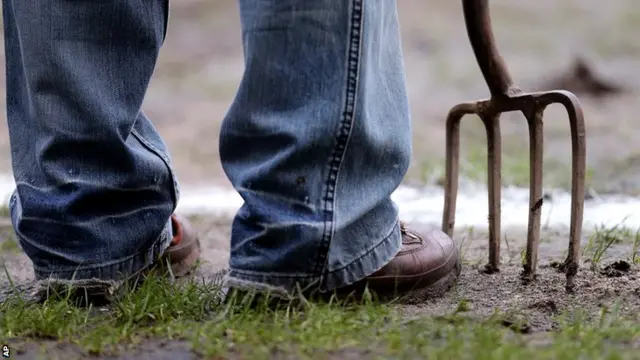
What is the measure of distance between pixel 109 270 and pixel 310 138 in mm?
543

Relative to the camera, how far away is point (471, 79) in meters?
6.59

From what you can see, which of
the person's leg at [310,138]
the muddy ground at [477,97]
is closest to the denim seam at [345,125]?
the person's leg at [310,138]

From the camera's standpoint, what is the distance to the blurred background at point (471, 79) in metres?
4.08

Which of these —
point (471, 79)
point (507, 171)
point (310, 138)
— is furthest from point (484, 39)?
point (471, 79)

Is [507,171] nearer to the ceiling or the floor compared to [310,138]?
nearer to the floor

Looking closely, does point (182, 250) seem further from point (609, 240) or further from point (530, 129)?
point (609, 240)

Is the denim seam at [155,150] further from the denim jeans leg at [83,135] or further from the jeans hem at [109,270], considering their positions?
the jeans hem at [109,270]

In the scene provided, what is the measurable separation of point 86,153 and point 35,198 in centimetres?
13

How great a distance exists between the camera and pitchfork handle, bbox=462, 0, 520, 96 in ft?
6.69

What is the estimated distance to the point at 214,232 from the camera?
294 centimetres

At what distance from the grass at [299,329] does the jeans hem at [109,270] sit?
0.05 metres

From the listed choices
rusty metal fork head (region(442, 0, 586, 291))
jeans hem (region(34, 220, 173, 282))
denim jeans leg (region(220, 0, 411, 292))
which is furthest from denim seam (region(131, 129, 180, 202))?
rusty metal fork head (region(442, 0, 586, 291))

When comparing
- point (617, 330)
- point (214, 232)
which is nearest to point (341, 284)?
point (617, 330)

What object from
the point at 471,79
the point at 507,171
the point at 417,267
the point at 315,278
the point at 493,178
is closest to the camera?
the point at 315,278
